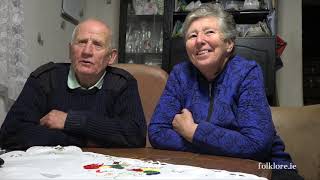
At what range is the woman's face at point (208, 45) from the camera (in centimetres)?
137

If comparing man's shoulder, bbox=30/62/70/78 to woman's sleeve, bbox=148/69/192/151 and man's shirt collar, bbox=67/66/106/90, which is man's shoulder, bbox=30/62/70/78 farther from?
woman's sleeve, bbox=148/69/192/151

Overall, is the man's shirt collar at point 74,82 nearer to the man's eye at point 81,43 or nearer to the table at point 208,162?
the man's eye at point 81,43

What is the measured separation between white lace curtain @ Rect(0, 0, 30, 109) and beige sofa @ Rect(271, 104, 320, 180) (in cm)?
133

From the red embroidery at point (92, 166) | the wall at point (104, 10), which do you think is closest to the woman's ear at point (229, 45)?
the red embroidery at point (92, 166)

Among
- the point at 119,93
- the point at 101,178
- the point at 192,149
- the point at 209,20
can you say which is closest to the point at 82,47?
the point at 119,93

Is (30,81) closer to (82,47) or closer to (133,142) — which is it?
(82,47)

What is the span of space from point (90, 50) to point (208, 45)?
1.64 ft

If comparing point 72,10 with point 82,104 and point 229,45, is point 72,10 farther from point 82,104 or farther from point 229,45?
point 229,45

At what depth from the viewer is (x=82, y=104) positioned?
1482mm

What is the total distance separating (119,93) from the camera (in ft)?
4.92

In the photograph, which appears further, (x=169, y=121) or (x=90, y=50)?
(x=90, y=50)

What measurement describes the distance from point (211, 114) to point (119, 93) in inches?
16.2

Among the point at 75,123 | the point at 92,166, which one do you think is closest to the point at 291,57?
the point at 75,123

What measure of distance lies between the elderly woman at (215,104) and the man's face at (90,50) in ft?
1.05
